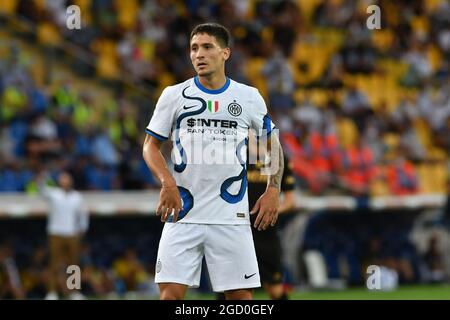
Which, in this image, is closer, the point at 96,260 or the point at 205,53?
the point at 205,53

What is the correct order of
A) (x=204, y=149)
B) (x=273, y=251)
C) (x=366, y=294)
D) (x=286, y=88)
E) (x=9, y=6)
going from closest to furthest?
1. (x=204, y=149)
2. (x=273, y=251)
3. (x=366, y=294)
4. (x=9, y=6)
5. (x=286, y=88)

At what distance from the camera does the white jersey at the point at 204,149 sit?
7.21 m

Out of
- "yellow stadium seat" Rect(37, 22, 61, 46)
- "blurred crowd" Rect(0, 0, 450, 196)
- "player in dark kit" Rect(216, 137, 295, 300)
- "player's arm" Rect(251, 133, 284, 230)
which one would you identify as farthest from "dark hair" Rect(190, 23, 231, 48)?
"yellow stadium seat" Rect(37, 22, 61, 46)

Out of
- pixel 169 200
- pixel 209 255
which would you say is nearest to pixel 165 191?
pixel 169 200

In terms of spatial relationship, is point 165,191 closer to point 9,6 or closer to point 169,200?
point 169,200

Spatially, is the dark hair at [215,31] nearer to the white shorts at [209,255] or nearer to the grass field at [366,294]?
the white shorts at [209,255]

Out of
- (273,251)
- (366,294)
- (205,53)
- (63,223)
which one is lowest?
(366,294)

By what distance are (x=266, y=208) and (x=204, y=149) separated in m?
0.56

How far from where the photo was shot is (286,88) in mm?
21406

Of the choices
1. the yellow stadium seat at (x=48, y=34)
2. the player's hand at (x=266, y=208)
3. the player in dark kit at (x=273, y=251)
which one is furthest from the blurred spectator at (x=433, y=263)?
the player's hand at (x=266, y=208)

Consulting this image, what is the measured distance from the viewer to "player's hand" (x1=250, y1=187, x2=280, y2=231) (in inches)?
285

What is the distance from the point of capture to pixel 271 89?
69.2 feet

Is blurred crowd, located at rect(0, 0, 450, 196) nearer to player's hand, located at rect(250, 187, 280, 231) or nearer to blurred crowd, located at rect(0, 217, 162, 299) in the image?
blurred crowd, located at rect(0, 217, 162, 299)

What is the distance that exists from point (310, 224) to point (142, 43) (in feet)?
16.0
